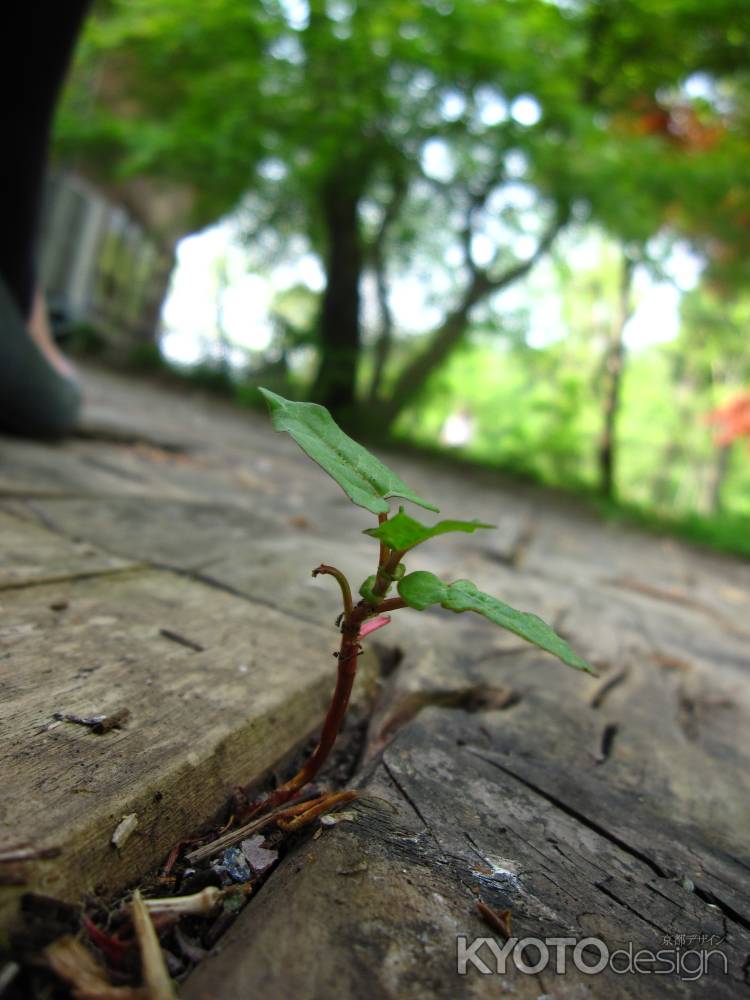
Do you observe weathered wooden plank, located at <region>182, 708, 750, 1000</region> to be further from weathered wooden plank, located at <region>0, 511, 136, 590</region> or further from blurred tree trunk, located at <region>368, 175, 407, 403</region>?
blurred tree trunk, located at <region>368, 175, 407, 403</region>

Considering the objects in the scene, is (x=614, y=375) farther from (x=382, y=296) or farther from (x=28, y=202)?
(x=28, y=202)

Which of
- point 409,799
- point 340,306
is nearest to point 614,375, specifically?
point 340,306

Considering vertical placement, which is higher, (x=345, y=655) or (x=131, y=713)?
(x=345, y=655)

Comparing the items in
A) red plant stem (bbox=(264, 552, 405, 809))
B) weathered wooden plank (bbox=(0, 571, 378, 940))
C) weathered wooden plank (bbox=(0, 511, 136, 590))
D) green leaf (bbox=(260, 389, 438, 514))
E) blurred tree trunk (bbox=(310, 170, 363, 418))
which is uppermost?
blurred tree trunk (bbox=(310, 170, 363, 418))

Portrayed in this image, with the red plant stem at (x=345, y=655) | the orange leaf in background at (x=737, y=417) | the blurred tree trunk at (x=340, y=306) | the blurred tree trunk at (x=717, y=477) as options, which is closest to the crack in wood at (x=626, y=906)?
the red plant stem at (x=345, y=655)

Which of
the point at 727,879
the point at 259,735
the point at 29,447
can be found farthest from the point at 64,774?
the point at 29,447

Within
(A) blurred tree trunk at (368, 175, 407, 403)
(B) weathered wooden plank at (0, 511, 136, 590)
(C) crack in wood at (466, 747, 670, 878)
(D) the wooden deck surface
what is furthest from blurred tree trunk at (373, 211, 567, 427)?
(C) crack in wood at (466, 747, 670, 878)
